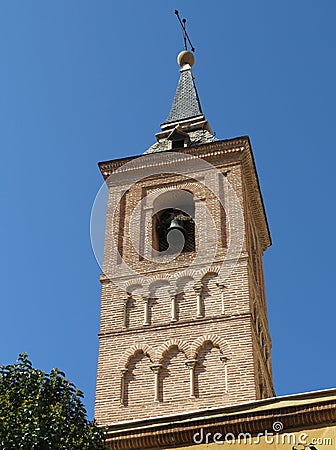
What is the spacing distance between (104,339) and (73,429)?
873cm

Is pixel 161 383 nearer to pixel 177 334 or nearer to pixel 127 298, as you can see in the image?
pixel 177 334

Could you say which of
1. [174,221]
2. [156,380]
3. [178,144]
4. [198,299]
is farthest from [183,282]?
[178,144]

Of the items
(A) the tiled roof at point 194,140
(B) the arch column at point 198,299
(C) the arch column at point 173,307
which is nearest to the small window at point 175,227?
(B) the arch column at point 198,299

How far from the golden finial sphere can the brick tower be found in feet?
16.3

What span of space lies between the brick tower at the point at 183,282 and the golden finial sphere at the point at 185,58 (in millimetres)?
4969

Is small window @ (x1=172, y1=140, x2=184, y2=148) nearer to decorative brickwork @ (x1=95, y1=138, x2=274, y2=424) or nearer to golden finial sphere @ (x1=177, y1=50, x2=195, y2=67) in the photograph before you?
decorative brickwork @ (x1=95, y1=138, x2=274, y2=424)

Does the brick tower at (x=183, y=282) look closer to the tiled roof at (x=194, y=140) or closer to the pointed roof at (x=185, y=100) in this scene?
the tiled roof at (x=194, y=140)

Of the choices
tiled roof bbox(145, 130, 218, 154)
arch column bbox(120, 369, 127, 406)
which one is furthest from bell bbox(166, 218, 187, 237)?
arch column bbox(120, 369, 127, 406)

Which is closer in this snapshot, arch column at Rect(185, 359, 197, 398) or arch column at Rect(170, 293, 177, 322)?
arch column at Rect(185, 359, 197, 398)

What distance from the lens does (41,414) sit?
7008 millimetres

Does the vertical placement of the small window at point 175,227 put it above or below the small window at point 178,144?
below

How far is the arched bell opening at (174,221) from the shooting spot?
1731cm

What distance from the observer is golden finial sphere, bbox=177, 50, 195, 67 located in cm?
A: 2466

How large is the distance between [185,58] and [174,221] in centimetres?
863
